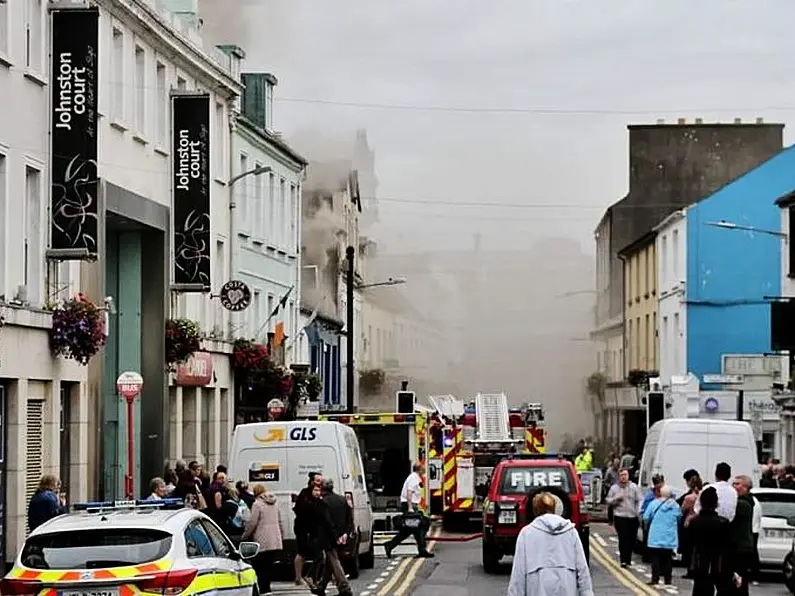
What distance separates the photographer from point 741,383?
53875mm

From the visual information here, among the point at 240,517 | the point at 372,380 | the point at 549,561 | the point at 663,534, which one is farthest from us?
the point at 372,380

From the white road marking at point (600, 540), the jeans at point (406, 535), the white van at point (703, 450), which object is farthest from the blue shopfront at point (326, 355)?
the white van at point (703, 450)

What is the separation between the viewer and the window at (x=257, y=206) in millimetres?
48562

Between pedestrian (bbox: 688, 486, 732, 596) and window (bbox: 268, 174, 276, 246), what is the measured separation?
103 ft

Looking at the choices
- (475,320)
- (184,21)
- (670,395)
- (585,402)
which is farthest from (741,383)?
(184,21)

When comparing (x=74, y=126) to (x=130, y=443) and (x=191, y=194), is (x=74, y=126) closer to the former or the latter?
(x=130, y=443)

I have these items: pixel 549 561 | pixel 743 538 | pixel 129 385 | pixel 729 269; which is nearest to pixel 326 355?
pixel 729 269

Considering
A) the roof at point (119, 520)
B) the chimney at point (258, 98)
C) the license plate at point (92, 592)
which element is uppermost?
the chimney at point (258, 98)

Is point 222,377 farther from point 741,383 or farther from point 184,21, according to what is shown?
point 741,383

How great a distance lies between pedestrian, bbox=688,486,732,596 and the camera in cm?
1995

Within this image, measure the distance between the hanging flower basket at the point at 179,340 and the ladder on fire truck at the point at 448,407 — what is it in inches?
501

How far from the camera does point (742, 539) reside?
2086 centimetres

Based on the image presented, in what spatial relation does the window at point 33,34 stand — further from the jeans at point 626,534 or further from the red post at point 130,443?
the jeans at point 626,534

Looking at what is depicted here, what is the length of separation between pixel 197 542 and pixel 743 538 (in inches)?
288
